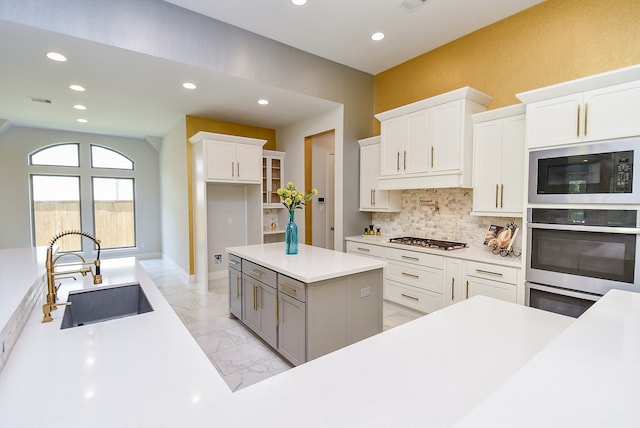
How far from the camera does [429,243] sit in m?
3.63

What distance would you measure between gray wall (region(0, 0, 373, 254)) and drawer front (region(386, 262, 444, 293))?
103 centimetres

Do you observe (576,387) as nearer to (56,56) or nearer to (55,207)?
(56,56)

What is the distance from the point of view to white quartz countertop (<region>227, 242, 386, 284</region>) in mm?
2232

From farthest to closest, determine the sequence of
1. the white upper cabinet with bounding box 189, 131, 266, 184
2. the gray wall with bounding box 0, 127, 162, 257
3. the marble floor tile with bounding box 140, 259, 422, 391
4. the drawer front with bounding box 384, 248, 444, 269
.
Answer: the gray wall with bounding box 0, 127, 162, 257 → the white upper cabinet with bounding box 189, 131, 266, 184 → the drawer front with bounding box 384, 248, 444, 269 → the marble floor tile with bounding box 140, 259, 422, 391

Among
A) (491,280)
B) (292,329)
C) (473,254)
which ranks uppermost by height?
(473,254)

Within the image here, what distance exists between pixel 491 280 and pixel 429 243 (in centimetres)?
85

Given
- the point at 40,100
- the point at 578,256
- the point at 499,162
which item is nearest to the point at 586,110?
the point at 499,162

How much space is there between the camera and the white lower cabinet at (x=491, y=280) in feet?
9.00

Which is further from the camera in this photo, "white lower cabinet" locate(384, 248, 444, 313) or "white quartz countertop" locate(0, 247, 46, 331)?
"white lower cabinet" locate(384, 248, 444, 313)

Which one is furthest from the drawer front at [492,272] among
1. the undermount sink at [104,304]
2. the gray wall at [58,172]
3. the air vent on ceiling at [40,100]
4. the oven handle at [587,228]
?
the gray wall at [58,172]

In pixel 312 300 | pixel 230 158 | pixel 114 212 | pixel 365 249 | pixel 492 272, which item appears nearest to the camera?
pixel 312 300

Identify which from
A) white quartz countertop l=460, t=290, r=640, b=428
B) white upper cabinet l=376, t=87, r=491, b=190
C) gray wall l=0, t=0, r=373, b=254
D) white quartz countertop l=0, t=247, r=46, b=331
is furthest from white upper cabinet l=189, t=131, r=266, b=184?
white quartz countertop l=460, t=290, r=640, b=428

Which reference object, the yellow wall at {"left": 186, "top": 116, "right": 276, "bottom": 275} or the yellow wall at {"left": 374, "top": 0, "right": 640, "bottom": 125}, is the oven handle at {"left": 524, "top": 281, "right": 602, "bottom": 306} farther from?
the yellow wall at {"left": 186, "top": 116, "right": 276, "bottom": 275}

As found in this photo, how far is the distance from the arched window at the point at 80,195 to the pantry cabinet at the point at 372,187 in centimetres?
567
